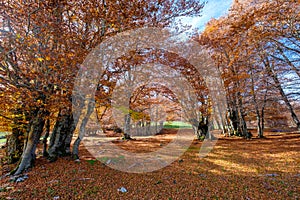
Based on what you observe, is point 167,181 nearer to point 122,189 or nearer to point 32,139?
point 122,189

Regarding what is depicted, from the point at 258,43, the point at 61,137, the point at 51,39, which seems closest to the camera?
the point at 51,39

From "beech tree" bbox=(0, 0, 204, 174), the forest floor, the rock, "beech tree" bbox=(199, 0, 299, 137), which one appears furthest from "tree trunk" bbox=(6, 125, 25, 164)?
"beech tree" bbox=(199, 0, 299, 137)

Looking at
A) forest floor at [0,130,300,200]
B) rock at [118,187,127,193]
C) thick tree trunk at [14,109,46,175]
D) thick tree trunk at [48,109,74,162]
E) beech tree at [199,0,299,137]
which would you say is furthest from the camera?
thick tree trunk at [48,109,74,162]

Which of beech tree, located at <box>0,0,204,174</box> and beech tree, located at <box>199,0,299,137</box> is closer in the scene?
beech tree, located at <box>0,0,204,174</box>

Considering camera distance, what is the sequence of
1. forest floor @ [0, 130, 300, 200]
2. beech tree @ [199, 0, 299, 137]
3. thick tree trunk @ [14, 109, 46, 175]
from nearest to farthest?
forest floor @ [0, 130, 300, 200] → thick tree trunk @ [14, 109, 46, 175] → beech tree @ [199, 0, 299, 137]

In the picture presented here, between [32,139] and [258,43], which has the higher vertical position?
[258,43]

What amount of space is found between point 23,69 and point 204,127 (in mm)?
11007

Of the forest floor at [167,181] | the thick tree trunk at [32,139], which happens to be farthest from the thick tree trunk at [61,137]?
the thick tree trunk at [32,139]

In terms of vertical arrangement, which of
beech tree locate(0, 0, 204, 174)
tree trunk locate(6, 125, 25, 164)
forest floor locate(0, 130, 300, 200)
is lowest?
forest floor locate(0, 130, 300, 200)

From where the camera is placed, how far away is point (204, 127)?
1130cm

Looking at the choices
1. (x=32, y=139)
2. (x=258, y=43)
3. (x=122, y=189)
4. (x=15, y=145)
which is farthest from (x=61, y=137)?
(x=258, y=43)

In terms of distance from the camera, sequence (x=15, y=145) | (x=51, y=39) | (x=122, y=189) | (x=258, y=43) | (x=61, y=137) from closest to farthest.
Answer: (x=122, y=189) < (x=51, y=39) < (x=15, y=145) < (x=61, y=137) < (x=258, y=43)

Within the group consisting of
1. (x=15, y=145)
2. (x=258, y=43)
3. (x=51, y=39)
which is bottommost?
(x=15, y=145)

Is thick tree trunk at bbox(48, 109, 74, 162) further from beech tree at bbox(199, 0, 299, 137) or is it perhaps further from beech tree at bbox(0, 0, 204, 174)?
beech tree at bbox(199, 0, 299, 137)
